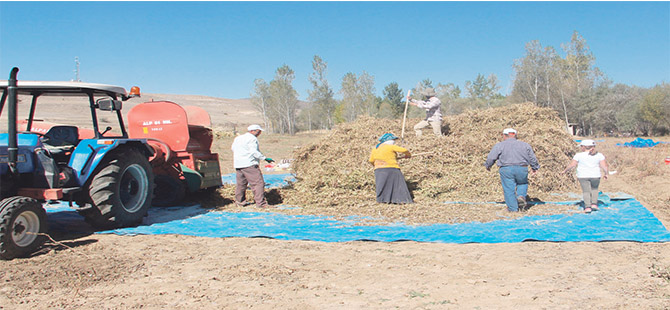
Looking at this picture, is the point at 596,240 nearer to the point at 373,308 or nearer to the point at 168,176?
the point at 373,308

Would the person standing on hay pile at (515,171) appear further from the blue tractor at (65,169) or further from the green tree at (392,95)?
the green tree at (392,95)

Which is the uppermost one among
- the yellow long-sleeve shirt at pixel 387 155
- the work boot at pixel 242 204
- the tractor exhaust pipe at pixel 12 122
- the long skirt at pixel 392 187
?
the tractor exhaust pipe at pixel 12 122

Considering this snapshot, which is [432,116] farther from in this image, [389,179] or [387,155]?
[389,179]

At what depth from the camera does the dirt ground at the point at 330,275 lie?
379 cm

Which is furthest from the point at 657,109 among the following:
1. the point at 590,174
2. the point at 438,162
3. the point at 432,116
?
the point at 590,174

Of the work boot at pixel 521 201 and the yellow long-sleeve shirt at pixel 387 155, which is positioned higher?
the yellow long-sleeve shirt at pixel 387 155

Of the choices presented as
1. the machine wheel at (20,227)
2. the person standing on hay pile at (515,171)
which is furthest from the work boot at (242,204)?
the person standing on hay pile at (515,171)

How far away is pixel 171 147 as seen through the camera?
8.53 metres

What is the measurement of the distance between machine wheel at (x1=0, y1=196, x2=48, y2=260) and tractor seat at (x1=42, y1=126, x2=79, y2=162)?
125 cm

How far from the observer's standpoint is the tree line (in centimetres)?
3931

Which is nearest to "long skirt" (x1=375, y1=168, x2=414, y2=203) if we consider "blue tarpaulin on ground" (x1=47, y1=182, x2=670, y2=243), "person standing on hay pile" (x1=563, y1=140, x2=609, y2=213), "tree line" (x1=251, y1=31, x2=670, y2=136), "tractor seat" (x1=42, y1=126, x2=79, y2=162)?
"blue tarpaulin on ground" (x1=47, y1=182, x2=670, y2=243)

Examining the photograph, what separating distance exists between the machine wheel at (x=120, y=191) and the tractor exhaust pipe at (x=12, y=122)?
1074 millimetres

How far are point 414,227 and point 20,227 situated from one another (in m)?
4.76

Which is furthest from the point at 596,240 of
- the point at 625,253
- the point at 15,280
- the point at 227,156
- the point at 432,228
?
the point at 227,156
